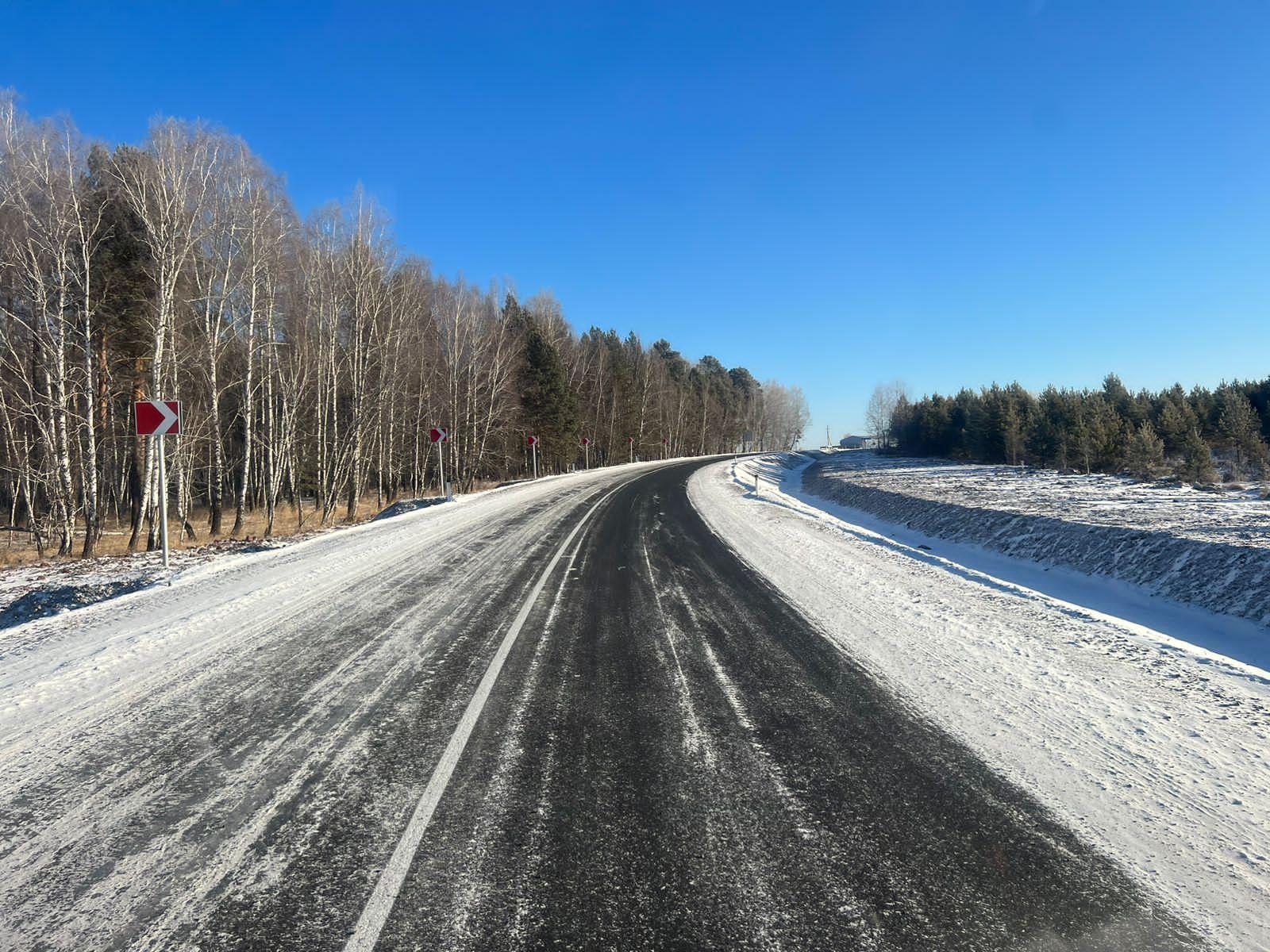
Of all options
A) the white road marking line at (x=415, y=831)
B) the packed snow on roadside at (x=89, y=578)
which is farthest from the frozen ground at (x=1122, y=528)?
the packed snow on roadside at (x=89, y=578)

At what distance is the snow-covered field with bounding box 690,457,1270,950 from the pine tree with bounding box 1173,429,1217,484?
18.8m

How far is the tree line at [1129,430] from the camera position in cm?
2823

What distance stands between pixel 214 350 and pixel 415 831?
20508mm

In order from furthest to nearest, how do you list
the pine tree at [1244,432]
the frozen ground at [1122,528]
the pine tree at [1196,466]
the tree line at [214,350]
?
the pine tree at [1244,432] → the pine tree at [1196,466] → the tree line at [214,350] → the frozen ground at [1122,528]

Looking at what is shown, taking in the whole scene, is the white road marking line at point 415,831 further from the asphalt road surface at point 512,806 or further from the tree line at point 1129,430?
the tree line at point 1129,430

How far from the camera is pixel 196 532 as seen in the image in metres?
20.4

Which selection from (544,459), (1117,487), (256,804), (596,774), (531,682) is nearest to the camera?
(256,804)

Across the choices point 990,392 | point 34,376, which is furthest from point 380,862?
point 990,392

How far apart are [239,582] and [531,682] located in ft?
20.9

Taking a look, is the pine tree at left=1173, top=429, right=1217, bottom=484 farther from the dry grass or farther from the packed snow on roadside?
the dry grass

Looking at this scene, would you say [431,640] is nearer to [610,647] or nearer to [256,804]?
[610,647]

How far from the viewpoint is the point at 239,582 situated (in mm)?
8773

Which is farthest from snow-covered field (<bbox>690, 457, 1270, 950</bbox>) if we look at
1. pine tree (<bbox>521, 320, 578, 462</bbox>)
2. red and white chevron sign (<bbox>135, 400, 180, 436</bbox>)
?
pine tree (<bbox>521, 320, 578, 462</bbox>)

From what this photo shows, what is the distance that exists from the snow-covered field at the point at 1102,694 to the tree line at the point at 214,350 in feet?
43.6
